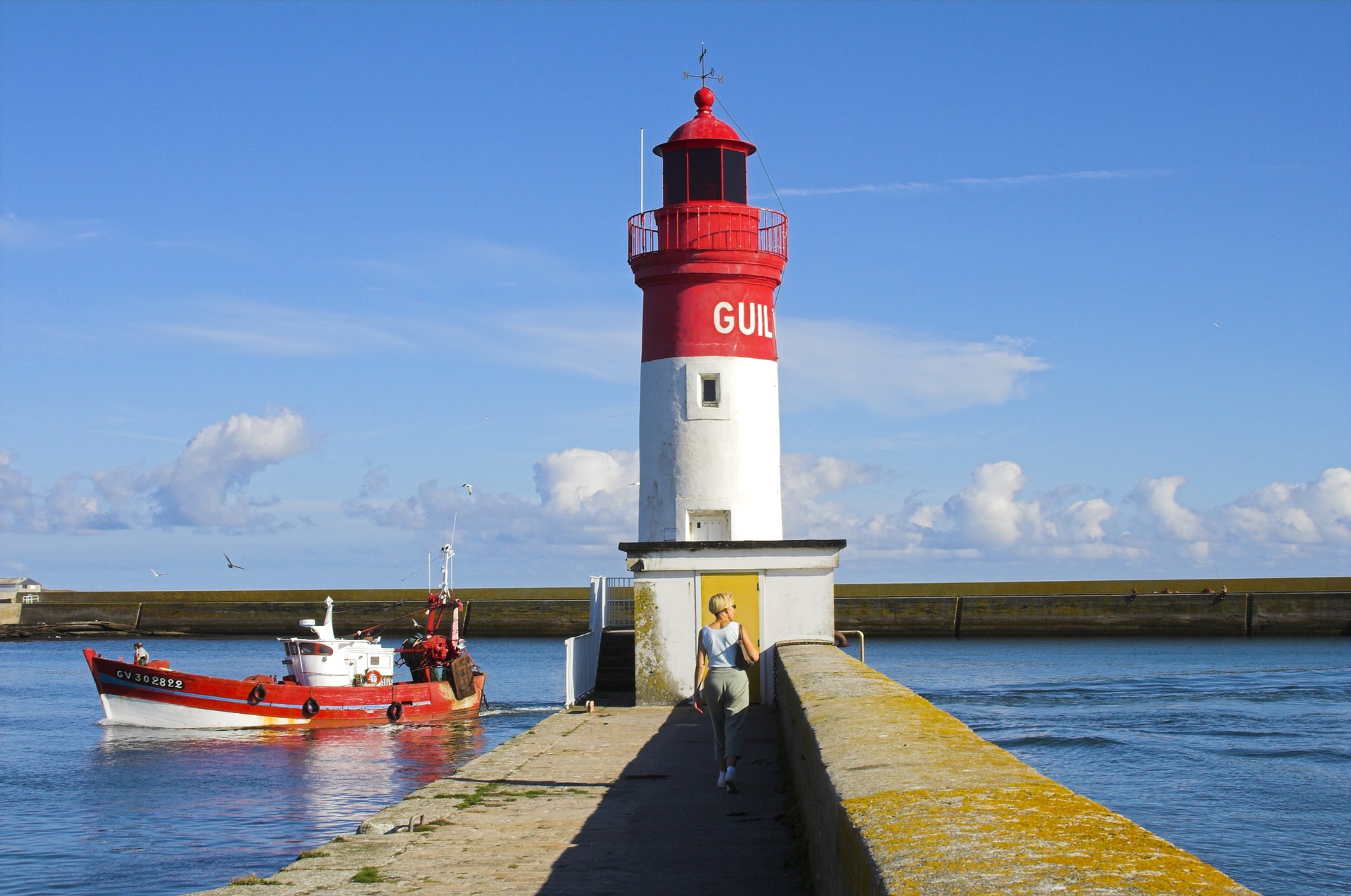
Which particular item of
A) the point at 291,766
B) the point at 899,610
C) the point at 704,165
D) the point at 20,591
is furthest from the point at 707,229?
the point at 20,591

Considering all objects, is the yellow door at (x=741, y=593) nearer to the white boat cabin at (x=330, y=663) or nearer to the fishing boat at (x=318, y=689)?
the fishing boat at (x=318, y=689)

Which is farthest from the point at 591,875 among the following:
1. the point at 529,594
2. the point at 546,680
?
the point at 529,594

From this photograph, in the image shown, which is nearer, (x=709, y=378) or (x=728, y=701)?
(x=728, y=701)

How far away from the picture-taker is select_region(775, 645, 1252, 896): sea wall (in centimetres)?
362

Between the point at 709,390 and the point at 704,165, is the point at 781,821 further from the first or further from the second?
the point at 704,165

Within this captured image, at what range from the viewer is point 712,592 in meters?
17.6

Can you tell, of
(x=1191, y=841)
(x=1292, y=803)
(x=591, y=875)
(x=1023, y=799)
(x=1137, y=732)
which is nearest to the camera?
(x=1023, y=799)

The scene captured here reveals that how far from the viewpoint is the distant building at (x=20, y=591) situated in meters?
76.1

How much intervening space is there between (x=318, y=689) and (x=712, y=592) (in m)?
16.9

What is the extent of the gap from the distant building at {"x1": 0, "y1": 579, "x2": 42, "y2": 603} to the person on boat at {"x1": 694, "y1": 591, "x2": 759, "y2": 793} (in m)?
74.7

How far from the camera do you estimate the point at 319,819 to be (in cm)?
1914

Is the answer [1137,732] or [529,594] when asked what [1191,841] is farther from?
[529,594]

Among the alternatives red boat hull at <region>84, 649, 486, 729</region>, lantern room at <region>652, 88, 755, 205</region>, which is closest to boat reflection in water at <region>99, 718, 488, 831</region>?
red boat hull at <region>84, 649, 486, 729</region>

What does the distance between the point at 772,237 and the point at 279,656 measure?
161 ft
